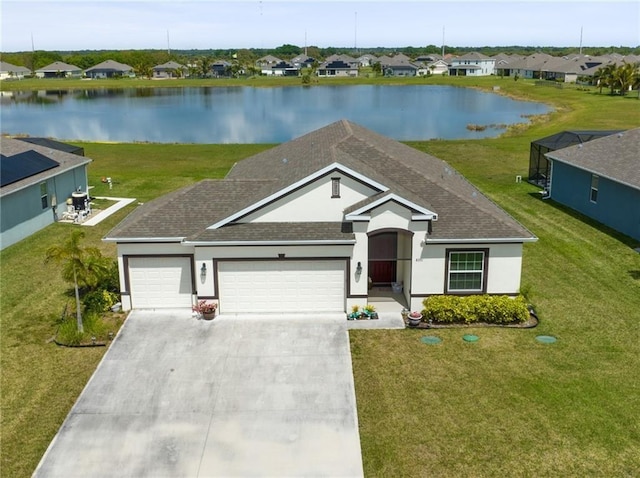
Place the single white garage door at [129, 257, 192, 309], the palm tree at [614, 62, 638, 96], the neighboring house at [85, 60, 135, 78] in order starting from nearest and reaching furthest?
1. the single white garage door at [129, 257, 192, 309]
2. the palm tree at [614, 62, 638, 96]
3. the neighboring house at [85, 60, 135, 78]

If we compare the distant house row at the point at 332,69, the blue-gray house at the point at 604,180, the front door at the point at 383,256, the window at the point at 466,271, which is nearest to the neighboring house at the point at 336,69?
the distant house row at the point at 332,69

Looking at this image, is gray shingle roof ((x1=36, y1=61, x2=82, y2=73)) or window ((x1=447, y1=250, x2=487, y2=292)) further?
gray shingle roof ((x1=36, y1=61, x2=82, y2=73))

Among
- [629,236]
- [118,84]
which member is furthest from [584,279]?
[118,84]

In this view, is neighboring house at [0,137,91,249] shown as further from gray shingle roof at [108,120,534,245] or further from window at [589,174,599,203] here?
window at [589,174,599,203]

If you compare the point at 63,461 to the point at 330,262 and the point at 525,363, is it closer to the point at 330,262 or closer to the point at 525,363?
the point at 330,262

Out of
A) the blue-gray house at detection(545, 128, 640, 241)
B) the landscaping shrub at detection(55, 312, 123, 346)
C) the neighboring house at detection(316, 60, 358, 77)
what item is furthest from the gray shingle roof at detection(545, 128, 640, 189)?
the neighboring house at detection(316, 60, 358, 77)

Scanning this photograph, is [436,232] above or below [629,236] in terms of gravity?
above

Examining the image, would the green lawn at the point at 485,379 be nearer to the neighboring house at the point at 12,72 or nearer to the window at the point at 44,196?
the window at the point at 44,196

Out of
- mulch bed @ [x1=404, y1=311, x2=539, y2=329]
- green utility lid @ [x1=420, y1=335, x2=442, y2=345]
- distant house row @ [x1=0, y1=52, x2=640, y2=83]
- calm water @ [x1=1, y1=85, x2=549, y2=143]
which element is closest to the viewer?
green utility lid @ [x1=420, y1=335, x2=442, y2=345]
